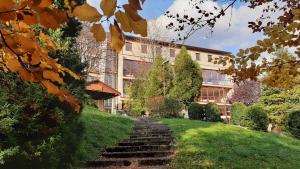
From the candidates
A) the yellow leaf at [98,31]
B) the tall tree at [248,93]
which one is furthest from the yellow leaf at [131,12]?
the tall tree at [248,93]

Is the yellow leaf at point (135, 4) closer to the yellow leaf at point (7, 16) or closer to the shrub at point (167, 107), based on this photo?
the yellow leaf at point (7, 16)

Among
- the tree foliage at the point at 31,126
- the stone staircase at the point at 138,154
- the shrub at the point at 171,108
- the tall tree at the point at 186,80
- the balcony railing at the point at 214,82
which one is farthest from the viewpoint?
the balcony railing at the point at 214,82

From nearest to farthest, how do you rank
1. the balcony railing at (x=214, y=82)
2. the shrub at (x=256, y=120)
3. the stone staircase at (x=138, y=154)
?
the stone staircase at (x=138, y=154), the shrub at (x=256, y=120), the balcony railing at (x=214, y=82)

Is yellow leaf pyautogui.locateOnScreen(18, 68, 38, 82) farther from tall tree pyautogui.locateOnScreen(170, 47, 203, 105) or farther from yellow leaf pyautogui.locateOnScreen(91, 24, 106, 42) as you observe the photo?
tall tree pyautogui.locateOnScreen(170, 47, 203, 105)

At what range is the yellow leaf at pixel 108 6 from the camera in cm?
106

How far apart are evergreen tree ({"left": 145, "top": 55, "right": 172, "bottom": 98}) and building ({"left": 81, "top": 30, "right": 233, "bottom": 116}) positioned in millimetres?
4120

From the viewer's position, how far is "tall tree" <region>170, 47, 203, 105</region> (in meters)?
29.9

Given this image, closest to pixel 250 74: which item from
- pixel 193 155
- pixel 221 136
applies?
pixel 193 155

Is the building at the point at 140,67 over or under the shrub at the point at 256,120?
over

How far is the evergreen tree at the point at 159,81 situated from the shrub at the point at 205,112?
8238mm

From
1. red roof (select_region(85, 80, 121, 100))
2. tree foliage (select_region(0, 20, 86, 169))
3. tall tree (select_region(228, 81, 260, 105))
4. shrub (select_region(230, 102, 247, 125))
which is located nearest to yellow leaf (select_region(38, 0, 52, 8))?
tree foliage (select_region(0, 20, 86, 169))

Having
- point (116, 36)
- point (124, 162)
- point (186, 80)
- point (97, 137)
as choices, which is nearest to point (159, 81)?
point (186, 80)

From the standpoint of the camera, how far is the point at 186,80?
30.0 meters

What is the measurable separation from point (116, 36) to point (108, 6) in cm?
15
